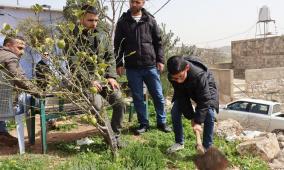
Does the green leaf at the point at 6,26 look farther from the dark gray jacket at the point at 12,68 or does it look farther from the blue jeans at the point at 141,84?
the blue jeans at the point at 141,84

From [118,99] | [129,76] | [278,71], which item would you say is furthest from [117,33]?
[278,71]

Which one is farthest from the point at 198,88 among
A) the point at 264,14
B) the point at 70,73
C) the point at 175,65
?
the point at 264,14

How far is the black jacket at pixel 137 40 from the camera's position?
5.67 m

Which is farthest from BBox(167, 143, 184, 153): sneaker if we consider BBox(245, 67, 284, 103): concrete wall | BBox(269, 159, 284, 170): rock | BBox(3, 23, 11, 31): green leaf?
BBox(245, 67, 284, 103): concrete wall

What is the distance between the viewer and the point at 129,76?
18.9ft

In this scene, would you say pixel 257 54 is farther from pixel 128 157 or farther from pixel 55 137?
pixel 128 157

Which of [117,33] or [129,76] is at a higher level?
[117,33]

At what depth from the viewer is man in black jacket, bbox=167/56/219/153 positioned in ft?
14.7

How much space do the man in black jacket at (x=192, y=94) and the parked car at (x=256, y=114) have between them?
638 centimetres

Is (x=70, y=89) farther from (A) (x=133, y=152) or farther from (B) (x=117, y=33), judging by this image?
(B) (x=117, y=33)

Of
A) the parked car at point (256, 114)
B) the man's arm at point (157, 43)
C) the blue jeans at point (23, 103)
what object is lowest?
the parked car at point (256, 114)

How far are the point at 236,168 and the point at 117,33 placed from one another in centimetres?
238

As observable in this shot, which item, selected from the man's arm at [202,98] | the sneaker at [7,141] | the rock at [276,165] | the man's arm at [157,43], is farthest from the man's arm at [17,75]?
the rock at [276,165]

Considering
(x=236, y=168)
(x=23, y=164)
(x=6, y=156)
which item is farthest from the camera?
(x=236, y=168)
